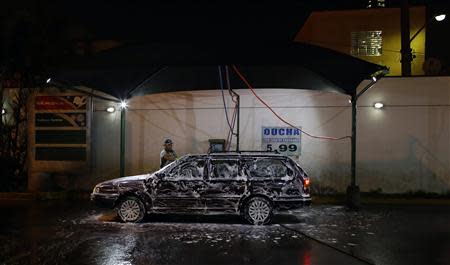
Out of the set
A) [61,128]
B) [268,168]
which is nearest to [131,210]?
[268,168]

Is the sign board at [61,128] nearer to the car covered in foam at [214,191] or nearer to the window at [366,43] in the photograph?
the car covered in foam at [214,191]

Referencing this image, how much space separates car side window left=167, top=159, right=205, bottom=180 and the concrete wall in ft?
16.0

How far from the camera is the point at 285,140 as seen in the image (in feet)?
51.2

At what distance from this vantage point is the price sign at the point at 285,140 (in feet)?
51.1

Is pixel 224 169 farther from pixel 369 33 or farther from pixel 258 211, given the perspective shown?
pixel 369 33

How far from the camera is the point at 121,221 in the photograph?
11.2 metres

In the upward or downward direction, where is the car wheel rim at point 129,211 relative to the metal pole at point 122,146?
downward

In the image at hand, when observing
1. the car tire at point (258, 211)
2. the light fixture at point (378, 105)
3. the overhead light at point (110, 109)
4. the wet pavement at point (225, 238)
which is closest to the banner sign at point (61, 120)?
the overhead light at point (110, 109)

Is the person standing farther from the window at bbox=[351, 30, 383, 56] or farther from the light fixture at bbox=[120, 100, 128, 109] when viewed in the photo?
the window at bbox=[351, 30, 383, 56]

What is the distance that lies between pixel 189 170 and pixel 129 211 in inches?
66.3

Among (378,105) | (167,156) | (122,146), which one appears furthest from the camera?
(122,146)

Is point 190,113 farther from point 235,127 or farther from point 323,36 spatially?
point 323,36

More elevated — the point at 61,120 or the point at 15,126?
the point at 61,120

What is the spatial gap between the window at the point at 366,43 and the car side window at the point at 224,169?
47.5ft
